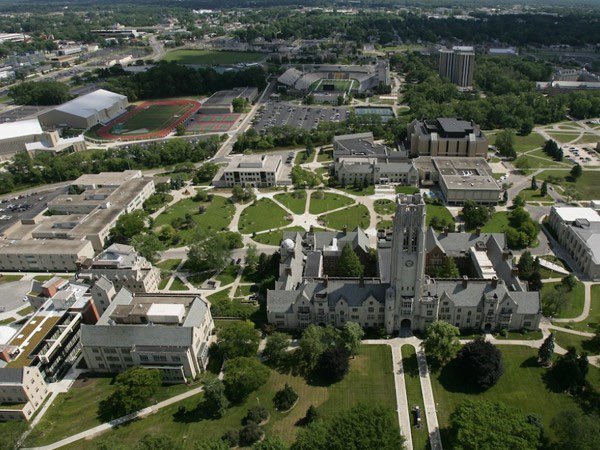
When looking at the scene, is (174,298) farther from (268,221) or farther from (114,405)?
(268,221)

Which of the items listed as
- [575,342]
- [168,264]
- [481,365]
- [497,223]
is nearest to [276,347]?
[481,365]

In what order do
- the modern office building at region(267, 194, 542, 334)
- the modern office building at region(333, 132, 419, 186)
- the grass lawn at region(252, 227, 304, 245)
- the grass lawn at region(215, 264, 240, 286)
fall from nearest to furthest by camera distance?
the modern office building at region(267, 194, 542, 334), the grass lawn at region(215, 264, 240, 286), the grass lawn at region(252, 227, 304, 245), the modern office building at region(333, 132, 419, 186)

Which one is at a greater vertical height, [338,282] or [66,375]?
[338,282]

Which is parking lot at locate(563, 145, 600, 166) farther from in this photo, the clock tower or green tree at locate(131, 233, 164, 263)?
green tree at locate(131, 233, 164, 263)

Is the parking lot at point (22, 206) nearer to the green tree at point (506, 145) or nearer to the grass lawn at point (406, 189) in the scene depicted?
the grass lawn at point (406, 189)

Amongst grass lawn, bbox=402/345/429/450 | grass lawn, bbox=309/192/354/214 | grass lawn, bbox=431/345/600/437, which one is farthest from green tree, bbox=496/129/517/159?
grass lawn, bbox=402/345/429/450

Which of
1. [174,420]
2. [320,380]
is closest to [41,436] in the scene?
[174,420]
